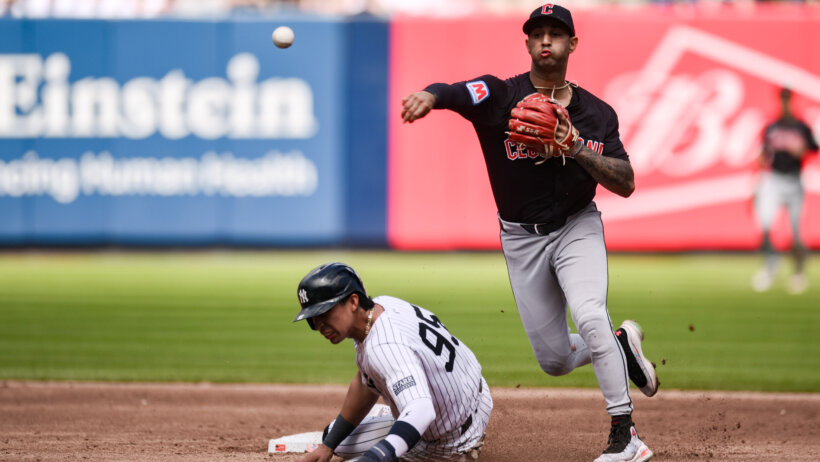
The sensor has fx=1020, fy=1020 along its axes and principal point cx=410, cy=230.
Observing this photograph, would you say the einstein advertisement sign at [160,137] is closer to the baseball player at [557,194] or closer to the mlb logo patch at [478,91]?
the baseball player at [557,194]

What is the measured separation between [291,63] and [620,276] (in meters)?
6.24

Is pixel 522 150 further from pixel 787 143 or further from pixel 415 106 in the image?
pixel 787 143

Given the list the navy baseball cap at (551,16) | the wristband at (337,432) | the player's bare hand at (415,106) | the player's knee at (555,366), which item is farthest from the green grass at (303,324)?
the player's bare hand at (415,106)

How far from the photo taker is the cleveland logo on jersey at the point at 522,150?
4727 mm

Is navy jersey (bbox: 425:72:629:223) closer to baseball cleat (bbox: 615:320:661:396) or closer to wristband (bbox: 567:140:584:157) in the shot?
wristband (bbox: 567:140:584:157)

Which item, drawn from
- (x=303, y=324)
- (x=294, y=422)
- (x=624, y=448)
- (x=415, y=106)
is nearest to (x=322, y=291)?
(x=415, y=106)

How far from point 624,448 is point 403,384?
118 centimetres

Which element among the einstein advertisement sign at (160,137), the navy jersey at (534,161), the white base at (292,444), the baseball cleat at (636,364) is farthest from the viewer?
the einstein advertisement sign at (160,137)

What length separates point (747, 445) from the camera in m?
5.23

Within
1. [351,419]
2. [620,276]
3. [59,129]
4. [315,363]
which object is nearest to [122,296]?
[315,363]

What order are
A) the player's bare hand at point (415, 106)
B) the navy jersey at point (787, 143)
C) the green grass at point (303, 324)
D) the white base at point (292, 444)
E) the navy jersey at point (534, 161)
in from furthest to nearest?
1. the navy jersey at point (787, 143)
2. the green grass at point (303, 324)
3. the white base at point (292, 444)
4. the navy jersey at point (534, 161)
5. the player's bare hand at point (415, 106)

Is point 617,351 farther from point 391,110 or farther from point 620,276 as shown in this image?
point 391,110

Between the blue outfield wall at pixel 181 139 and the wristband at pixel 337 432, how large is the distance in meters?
11.6

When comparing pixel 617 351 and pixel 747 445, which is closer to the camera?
pixel 617 351
